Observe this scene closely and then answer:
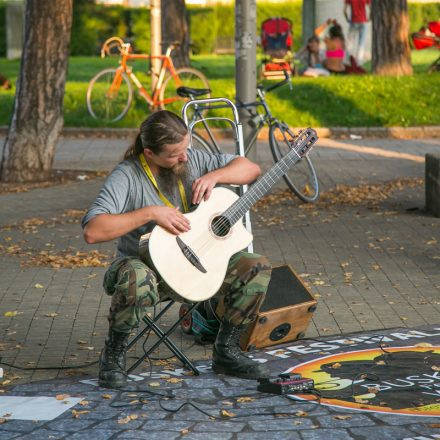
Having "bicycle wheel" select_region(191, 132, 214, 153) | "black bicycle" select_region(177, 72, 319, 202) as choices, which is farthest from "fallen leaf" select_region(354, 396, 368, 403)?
"bicycle wheel" select_region(191, 132, 214, 153)

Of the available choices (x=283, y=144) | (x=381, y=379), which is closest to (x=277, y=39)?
(x=283, y=144)

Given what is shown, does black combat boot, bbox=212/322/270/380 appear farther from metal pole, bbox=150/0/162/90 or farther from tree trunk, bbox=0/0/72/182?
metal pole, bbox=150/0/162/90

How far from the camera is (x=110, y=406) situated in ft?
20.2

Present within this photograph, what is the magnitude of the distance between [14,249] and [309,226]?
2.70 meters

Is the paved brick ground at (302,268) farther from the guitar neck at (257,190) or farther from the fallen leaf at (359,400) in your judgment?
the guitar neck at (257,190)

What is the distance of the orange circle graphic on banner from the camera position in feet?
19.9

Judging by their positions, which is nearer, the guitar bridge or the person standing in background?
the guitar bridge

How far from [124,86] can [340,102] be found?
351 cm

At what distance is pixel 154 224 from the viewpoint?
258 inches

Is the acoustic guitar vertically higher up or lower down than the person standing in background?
lower down

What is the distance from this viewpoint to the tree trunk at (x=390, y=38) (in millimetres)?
22906

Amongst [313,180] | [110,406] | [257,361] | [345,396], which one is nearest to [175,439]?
[110,406]

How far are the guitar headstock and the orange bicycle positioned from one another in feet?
42.9

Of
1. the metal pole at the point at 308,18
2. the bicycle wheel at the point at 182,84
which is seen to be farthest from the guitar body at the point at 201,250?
the metal pole at the point at 308,18
